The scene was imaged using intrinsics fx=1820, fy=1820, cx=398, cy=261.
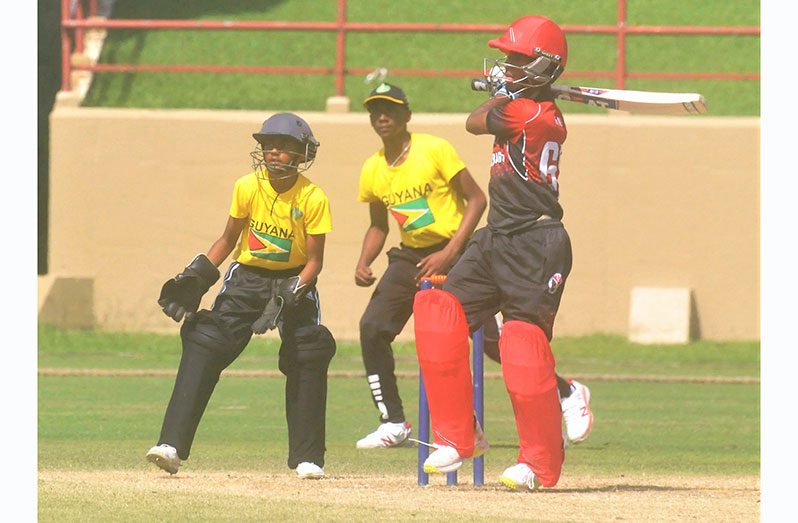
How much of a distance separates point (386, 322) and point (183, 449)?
247cm

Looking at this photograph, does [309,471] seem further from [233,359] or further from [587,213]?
[587,213]

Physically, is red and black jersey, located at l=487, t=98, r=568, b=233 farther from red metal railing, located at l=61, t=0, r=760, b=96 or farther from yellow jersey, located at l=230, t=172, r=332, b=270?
red metal railing, located at l=61, t=0, r=760, b=96

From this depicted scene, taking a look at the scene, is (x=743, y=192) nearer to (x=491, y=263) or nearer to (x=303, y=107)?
(x=303, y=107)

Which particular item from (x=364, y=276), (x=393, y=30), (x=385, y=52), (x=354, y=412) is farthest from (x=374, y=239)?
(x=385, y=52)

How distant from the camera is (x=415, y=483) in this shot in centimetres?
931

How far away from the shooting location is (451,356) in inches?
344

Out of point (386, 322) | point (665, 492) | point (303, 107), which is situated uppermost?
point (303, 107)

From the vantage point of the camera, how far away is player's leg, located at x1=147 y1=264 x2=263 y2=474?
938cm

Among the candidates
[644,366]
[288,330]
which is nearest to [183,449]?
[288,330]

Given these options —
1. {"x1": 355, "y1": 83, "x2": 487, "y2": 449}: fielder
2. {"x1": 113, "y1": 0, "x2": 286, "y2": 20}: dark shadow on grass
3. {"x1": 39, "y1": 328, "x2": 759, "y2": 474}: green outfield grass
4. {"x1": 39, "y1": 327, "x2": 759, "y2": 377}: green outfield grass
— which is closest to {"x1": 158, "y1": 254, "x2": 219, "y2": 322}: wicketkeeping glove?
{"x1": 39, "y1": 328, "x2": 759, "y2": 474}: green outfield grass

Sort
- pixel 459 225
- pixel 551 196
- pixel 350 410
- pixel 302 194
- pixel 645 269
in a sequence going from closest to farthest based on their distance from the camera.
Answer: pixel 551 196 < pixel 302 194 < pixel 459 225 < pixel 350 410 < pixel 645 269

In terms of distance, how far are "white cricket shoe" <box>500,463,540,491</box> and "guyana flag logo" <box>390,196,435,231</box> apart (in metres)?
3.06

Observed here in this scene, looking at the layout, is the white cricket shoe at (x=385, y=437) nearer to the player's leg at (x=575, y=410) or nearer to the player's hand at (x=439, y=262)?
the player's hand at (x=439, y=262)

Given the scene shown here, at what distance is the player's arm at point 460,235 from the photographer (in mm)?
11086
